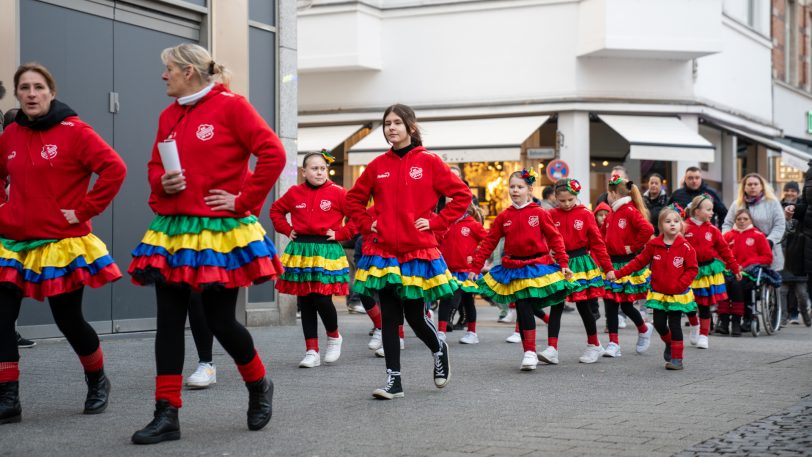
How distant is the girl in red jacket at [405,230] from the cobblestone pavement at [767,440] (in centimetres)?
230

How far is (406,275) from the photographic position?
7613mm

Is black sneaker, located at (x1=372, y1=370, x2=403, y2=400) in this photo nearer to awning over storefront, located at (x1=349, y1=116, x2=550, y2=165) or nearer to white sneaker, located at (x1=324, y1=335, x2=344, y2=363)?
white sneaker, located at (x1=324, y1=335, x2=344, y2=363)

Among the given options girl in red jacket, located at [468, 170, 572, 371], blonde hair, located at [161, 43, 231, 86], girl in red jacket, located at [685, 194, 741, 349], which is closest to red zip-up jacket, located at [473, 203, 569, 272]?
girl in red jacket, located at [468, 170, 572, 371]

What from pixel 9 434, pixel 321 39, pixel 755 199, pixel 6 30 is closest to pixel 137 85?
Answer: pixel 6 30

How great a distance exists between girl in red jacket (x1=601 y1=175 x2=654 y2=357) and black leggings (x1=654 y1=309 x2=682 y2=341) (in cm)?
68

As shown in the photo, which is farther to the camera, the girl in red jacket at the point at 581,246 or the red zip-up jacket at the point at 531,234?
the girl in red jacket at the point at 581,246

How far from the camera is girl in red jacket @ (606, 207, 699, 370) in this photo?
1022 centimetres

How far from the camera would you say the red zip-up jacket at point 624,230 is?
12.2 metres

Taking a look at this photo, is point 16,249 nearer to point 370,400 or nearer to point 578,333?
point 370,400

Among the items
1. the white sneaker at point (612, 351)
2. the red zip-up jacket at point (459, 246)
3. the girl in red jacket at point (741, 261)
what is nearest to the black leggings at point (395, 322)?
the white sneaker at point (612, 351)

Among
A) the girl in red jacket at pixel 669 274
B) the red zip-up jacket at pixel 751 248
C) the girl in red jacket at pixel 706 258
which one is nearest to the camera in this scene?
the girl in red jacket at pixel 669 274

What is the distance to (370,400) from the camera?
24.3 ft

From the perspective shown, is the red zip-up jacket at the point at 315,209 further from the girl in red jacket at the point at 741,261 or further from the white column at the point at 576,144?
the white column at the point at 576,144

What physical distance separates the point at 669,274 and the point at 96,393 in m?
5.72
